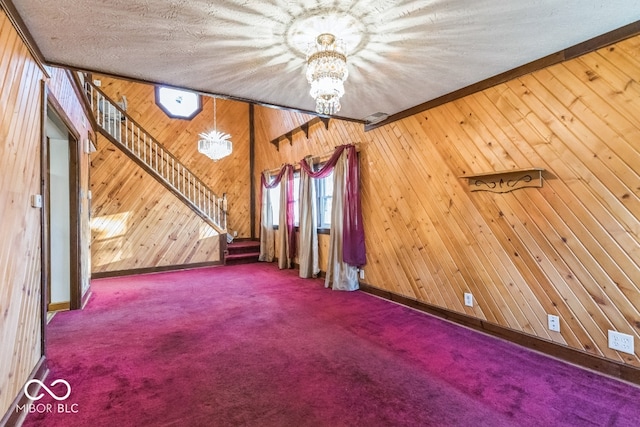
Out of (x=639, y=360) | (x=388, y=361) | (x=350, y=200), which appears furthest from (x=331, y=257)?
(x=639, y=360)

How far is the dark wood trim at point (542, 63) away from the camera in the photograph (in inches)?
85.5

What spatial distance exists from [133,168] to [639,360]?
23.7 feet

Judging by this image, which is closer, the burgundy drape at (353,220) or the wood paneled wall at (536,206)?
the wood paneled wall at (536,206)

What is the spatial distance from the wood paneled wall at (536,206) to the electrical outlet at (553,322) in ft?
0.10

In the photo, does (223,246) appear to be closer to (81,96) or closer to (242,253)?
(242,253)

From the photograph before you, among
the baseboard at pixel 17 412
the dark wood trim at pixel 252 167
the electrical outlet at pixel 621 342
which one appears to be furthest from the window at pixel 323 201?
the baseboard at pixel 17 412

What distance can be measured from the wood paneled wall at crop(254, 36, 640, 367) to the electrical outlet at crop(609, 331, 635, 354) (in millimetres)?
39

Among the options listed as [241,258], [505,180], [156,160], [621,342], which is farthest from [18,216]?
[156,160]

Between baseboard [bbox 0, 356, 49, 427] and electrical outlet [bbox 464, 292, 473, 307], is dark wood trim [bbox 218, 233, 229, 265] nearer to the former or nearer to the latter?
baseboard [bbox 0, 356, 49, 427]

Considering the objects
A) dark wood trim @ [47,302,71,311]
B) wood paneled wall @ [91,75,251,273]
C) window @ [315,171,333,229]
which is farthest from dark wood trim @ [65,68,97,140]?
window @ [315,171,333,229]

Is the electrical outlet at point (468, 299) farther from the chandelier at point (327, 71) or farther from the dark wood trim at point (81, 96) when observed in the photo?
the dark wood trim at point (81, 96)

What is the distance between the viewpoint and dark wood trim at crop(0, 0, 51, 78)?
1.73 meters

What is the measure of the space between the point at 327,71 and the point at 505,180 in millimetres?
1969

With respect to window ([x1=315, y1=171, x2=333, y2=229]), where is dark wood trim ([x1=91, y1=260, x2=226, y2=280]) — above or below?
below
